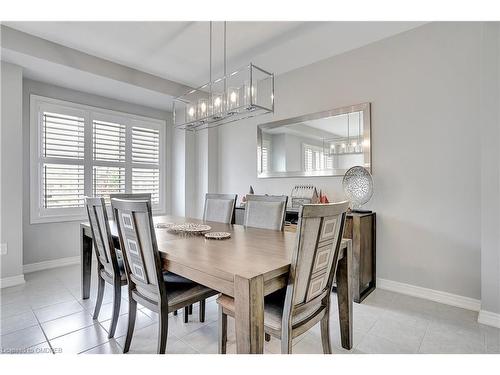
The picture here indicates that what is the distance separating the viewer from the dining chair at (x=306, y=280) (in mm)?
1338

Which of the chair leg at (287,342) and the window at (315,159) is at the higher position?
the window at (315,159)

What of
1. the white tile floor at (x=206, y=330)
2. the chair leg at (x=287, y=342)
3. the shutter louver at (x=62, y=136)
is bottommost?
the white tile floor at (x=206, y=330)

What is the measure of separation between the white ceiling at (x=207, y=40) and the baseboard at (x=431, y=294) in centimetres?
260

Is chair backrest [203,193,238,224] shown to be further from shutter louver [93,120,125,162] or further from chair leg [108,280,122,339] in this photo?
shutter louver [93,120,125,162]

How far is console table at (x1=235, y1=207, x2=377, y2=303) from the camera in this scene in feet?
8.61

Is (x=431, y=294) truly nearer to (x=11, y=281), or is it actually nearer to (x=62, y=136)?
(x=11, y=281)

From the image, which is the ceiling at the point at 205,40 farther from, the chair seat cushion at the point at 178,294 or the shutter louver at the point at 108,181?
the chair seat cushion at the point at 178,294

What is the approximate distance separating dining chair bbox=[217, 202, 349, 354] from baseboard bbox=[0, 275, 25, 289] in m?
2.86

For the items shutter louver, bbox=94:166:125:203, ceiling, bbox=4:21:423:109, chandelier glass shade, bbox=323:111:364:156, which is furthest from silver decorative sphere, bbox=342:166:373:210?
shutter louver, bbox=94:166:125:203

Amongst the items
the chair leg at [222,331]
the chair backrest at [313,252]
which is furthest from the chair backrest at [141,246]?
the chair backrest at [313,252]

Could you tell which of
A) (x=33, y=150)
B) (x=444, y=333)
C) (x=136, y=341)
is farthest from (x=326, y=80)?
(x=33, y=150)

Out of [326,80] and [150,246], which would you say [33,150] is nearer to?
[150,246]

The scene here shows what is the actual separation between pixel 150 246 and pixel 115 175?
125 inches
